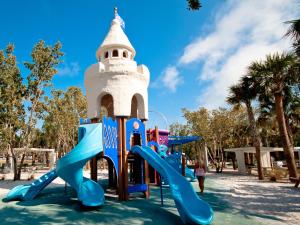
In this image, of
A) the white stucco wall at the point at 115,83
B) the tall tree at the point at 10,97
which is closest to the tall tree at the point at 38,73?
the tall tree at the point at 10,97

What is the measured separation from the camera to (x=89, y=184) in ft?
30.9

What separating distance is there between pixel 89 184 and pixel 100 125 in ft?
7.50

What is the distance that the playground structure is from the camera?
8391 millimetres

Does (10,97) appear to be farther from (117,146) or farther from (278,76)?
(278,76)

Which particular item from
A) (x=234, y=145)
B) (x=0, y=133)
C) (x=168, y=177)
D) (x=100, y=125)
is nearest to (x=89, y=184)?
(x=100, y=125)

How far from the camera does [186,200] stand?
7832mm

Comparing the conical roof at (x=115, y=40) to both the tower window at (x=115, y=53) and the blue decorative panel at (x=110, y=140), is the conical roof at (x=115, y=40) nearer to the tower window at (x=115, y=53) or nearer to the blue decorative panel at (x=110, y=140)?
the tower window at (x=115, y=53)

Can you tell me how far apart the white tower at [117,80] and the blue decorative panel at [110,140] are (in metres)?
0.90

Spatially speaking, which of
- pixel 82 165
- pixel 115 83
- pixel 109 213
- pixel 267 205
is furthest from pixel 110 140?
pixel 267 205

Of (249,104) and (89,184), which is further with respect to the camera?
(249,104)

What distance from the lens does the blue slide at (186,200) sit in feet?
23.1

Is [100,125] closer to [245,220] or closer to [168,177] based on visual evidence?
[168,177]

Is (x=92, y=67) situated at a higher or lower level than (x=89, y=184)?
higher

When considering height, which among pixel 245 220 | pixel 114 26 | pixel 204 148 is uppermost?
pixel 114 26
